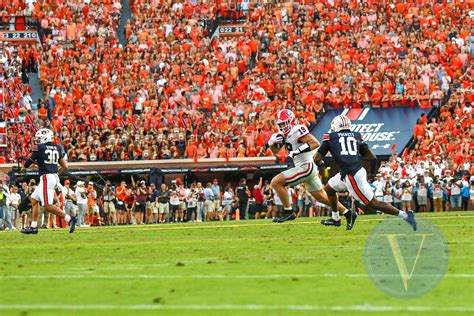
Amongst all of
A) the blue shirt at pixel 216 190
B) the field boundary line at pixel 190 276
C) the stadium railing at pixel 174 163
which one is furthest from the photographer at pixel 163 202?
the field boundary line at pixel 190 276

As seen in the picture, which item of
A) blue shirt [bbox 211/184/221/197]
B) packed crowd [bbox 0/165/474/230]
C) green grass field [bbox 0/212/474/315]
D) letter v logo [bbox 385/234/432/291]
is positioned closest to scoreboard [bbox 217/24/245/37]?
packed crowd [bbox 0/165/474/230]

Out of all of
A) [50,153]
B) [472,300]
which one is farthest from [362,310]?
[50,153]

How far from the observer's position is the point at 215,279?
10492 millimetres

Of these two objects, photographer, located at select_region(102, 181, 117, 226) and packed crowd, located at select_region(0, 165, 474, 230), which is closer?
packed crowd, located at select_region(0, 165, 474, 230)

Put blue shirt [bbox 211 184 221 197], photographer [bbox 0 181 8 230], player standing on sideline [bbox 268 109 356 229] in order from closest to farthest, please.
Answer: player standing on sideline [bbox 268 109 356 229], photographer [bbox 0 181 8 230], blue shirt [bbox 211 184 221 197]

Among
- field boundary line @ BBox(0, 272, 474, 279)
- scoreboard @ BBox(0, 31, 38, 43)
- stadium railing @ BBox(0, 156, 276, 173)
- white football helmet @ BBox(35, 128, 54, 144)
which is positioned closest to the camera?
field boundary line @ BBox(0, 272, 474, 279)

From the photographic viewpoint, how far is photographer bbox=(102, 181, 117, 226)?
3344 centimetres

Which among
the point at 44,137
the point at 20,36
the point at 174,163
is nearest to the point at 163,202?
the point at 174,163

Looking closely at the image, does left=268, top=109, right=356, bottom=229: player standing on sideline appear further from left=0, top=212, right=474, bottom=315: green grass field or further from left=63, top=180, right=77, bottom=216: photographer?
left=63, top=180, right=77, bottom=216: photographer

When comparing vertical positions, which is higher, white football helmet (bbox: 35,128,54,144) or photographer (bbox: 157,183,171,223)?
white football helmet (bbox: 35,128,54,144)

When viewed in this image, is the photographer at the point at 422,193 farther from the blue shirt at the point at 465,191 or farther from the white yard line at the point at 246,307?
the white yard line at the point at 246,307

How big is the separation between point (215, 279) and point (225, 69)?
96.4 ft

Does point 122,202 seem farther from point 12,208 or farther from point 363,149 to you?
point 363,149

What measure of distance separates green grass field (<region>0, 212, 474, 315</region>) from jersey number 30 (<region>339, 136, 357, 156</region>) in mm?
1337
